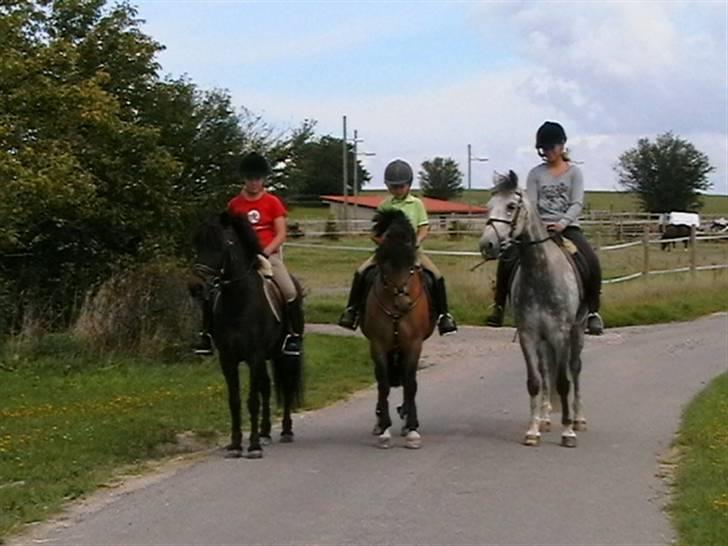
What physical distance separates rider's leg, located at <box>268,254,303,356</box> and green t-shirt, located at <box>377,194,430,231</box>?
1.14m

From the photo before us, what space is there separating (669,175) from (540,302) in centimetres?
7687

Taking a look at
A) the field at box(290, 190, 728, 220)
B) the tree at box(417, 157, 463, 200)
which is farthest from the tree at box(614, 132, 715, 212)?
the tree at box(417, 157, 463, 200)

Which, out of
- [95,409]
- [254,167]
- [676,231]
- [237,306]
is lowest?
[95,409]

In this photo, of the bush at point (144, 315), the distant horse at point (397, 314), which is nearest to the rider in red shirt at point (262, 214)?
the distant horse at point (397, 314)

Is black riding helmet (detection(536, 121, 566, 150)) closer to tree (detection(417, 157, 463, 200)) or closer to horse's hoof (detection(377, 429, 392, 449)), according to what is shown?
horse's hoof (detection(377, 429, 392, 449))

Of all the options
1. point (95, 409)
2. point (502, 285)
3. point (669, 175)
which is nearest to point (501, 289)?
point (502, 285)

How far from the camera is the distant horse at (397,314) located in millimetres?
11883

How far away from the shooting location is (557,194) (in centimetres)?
1235

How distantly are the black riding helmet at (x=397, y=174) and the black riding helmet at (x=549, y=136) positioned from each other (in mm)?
1324

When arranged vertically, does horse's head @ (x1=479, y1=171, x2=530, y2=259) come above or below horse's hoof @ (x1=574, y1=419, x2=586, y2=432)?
above

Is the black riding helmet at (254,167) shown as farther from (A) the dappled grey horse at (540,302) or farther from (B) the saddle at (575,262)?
(B) the saddle at (575,262)

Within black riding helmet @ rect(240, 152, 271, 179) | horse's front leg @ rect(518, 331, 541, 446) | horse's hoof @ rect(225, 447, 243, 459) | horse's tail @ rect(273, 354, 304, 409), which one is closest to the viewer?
horse's hoof @ rect(225, 447, 243, 459)

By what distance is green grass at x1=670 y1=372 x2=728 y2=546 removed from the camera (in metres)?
8.32

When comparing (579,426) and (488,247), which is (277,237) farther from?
(579,426)
